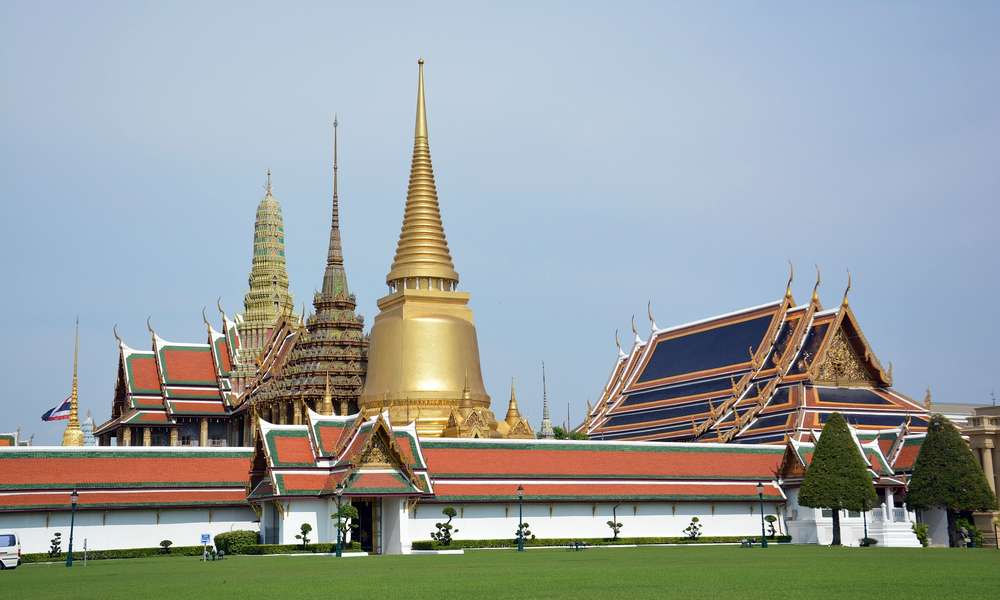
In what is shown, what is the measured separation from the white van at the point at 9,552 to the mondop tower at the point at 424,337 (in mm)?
25037

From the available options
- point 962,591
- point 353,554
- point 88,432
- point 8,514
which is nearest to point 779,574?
point 962,591

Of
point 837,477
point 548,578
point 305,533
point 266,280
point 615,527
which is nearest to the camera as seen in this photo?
point 548,578

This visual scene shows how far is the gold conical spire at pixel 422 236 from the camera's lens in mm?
62094

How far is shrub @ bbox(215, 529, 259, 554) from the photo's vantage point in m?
40.5

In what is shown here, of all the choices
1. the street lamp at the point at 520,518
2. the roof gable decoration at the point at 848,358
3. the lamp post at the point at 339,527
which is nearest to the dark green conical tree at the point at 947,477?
the roof gable decoration at the point at 848,358

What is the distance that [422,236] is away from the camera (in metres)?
62.3

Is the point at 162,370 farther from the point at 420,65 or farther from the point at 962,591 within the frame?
the point at 962,591

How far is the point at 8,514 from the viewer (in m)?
40.7

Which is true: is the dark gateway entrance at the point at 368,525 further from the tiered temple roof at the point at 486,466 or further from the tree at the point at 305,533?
the tree at the point at 305,533

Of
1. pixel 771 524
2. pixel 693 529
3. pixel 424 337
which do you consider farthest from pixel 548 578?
pixel 424 337

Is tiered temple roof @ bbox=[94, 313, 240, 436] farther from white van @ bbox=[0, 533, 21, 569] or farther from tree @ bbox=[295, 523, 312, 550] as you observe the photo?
white van @ bbox=[0, 533, 21, 569]

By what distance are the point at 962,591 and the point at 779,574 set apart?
498 cm

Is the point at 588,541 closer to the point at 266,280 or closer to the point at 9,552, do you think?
the point at 9,552

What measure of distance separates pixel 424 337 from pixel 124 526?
70.0 feet
